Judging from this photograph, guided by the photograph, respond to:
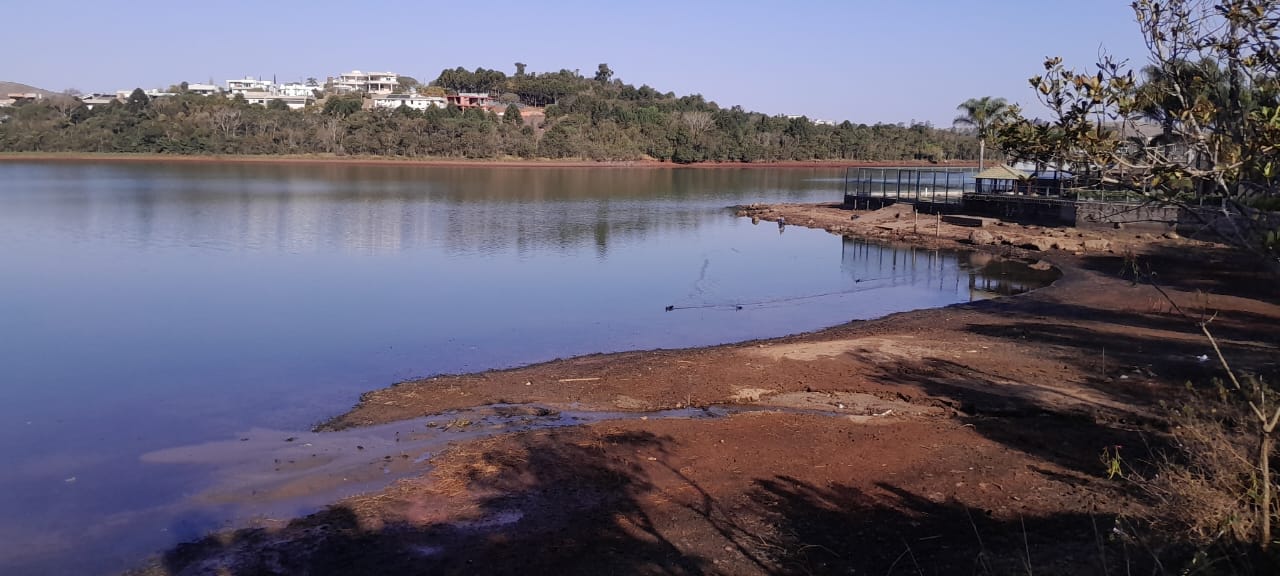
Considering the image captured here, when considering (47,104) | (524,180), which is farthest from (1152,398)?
(47,104)

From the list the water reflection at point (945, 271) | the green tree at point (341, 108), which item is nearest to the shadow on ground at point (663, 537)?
the water reflection at point (945, 271)

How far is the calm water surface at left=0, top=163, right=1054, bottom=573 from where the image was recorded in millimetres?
9906

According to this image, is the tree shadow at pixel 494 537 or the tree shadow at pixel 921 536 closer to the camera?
the tree shadow at pixel 921 536

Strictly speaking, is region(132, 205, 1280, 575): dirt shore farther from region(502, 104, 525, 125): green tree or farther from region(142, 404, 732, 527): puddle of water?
region(502, 104, 525, 125): green tree

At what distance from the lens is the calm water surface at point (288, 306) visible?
32.5ft

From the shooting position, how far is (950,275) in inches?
1109

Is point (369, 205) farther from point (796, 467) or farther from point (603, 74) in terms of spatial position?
point (603, 74)

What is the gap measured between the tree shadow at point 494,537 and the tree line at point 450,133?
99.9m

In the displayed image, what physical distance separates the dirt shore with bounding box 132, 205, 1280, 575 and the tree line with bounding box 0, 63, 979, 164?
95709 mm

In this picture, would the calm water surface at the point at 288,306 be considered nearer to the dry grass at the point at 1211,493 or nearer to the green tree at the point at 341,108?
the dry grass at the point at 1211,493

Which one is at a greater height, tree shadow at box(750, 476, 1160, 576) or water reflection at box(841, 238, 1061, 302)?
water reflection at box(841, 238, 1061, 302)

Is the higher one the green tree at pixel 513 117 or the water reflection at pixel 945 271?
the green tree at pixel 513 117

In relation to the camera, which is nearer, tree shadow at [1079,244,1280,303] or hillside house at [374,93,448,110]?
tree shadow at [1079,244,1280,303]

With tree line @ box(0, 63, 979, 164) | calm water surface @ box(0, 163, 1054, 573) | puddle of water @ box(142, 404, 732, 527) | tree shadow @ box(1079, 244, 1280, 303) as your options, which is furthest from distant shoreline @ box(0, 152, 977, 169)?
puddle of water @ box(142, 404, 732, 527)
